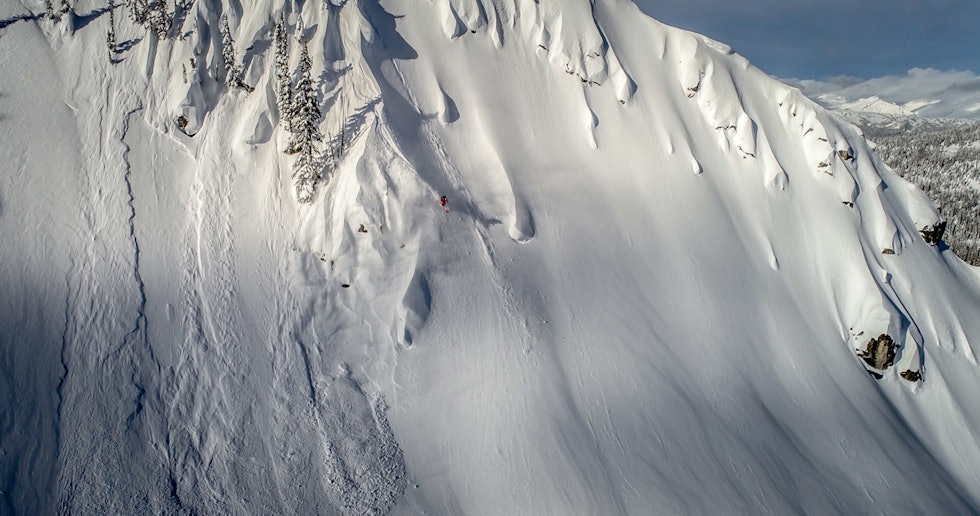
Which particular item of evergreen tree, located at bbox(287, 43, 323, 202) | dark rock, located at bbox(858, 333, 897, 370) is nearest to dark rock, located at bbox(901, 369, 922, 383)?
dark rock, located at bbox(858, 333, 897, 370)

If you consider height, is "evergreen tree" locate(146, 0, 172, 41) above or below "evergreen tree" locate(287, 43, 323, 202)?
above

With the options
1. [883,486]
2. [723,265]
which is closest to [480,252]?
[723,265]

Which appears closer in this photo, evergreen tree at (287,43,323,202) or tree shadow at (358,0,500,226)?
evergreen tree at (287,43,323,202)

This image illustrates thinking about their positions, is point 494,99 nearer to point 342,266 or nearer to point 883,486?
point 342,266

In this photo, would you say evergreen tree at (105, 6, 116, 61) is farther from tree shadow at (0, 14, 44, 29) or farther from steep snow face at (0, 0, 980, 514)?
tree shadow at (0, 14, 44, 29)

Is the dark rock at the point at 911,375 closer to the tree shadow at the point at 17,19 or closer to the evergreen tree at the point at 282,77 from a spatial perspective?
the evergreen tree at the point at 282,77

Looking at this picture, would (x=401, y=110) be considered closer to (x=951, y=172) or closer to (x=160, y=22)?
(x=160, y=22)
